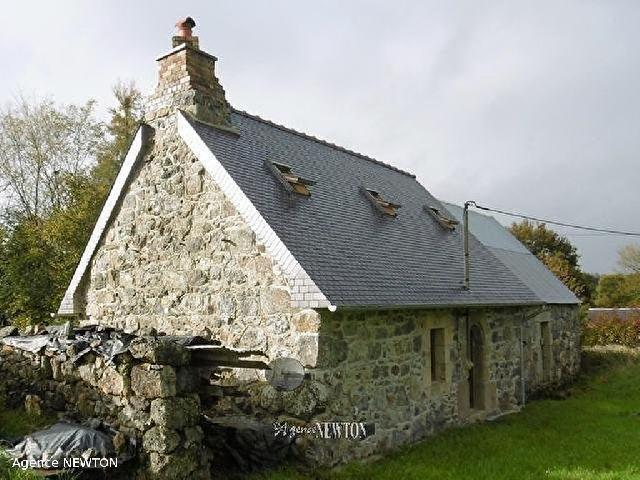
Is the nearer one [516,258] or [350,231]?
[350,231]

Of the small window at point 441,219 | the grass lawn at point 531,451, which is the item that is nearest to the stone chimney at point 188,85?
the small window at point 441,219

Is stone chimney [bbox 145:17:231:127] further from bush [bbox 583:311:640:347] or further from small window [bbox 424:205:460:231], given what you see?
bush [bbox 583:311:640:347]

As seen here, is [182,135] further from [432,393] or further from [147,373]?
[432,393]

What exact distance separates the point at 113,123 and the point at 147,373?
20.0 meters

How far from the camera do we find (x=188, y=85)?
10328 mm

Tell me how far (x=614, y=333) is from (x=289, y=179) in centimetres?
1929

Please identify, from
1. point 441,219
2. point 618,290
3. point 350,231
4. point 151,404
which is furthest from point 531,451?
point 618,290

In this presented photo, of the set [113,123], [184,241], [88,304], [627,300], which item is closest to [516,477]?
[184,241]

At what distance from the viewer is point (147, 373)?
6652 millimetres

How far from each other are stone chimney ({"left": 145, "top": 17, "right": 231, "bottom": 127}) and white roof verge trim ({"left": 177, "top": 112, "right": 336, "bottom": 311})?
40cm

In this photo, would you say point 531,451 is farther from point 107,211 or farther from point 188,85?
point 107,211

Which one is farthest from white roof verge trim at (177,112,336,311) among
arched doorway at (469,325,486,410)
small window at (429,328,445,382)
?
arched doorway at (469,325,486,410)

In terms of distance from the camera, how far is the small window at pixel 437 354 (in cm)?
1081

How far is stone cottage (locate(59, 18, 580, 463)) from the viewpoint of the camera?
8320mm
